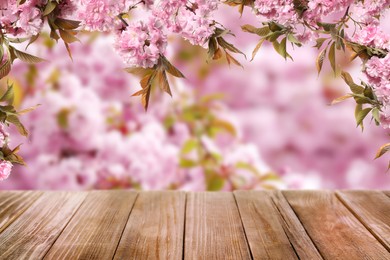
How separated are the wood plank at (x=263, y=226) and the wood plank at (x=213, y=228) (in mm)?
20

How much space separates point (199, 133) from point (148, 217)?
127 cm

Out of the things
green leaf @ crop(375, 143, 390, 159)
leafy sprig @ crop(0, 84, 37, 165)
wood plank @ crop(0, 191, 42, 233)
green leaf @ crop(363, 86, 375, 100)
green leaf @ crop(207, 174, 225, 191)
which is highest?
green leaf @ crop(363, 86, 375, 100)

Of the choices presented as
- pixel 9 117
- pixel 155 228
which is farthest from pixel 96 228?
pixel 9 117

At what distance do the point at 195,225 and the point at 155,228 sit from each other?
10 cm

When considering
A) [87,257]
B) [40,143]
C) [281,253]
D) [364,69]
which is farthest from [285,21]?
Answer: [40,143]

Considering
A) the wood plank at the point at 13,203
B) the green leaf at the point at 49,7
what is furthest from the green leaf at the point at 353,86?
the wood plank at the point at 13,203

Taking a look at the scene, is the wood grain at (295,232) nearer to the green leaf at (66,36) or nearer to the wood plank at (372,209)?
the wood plank at (372,209)

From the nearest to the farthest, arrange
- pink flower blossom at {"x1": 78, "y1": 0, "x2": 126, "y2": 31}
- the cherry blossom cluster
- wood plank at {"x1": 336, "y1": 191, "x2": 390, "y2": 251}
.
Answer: pink flower blossom at {"x1": 78, "y1": 0, "x2": 126, "y2": 31}, wood plank at {"x1": 336, "y1": 191, "x2": 390, "y2": 251}, the cherry blossom cluster

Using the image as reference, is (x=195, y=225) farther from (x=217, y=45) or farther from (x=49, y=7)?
(x=49, y=7)

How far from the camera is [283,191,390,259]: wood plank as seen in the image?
170 centimetres

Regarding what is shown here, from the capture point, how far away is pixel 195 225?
189cm

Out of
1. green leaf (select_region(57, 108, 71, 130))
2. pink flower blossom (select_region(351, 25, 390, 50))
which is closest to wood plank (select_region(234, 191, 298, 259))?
pink flower blossom (select_region(351, 25, 390, 50))

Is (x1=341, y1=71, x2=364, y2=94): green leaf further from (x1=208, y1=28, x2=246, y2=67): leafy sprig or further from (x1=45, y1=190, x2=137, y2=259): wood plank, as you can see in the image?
(x1=45, y1=190, x2=137, y2=259): wood plank

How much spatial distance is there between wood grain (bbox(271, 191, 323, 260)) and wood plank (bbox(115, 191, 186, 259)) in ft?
0.88
